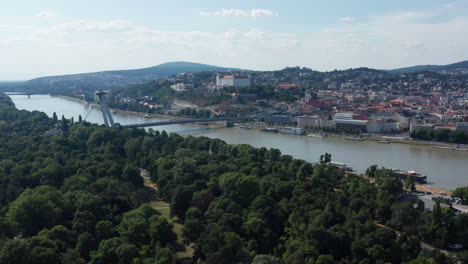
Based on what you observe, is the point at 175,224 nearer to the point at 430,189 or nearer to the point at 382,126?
the point at 430,189

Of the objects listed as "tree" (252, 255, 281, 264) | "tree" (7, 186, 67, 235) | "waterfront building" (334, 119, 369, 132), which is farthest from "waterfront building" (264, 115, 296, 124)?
"tree" (252, 255, 281, 264)

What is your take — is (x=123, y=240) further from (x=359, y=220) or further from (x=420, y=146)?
(x=420, y=146)

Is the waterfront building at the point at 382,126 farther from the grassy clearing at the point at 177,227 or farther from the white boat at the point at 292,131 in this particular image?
the grassy clearing at the point at 177,227

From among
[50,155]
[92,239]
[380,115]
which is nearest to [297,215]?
[92,239]

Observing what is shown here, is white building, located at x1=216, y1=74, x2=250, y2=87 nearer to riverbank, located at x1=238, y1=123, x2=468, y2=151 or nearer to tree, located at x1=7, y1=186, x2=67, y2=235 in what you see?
riverbank, located at x1=238, y1=123, x2=468, y2=151

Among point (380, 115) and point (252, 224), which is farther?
point (380, 115)

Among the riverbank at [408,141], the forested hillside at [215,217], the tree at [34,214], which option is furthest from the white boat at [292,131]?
the tree at [34,214]

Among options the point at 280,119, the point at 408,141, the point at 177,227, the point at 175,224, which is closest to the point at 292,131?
the point at 280,119

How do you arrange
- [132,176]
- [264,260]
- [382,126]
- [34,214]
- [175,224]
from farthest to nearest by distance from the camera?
[382,126] < [132,176] < [175,224] < [34,214] < [264,260]
